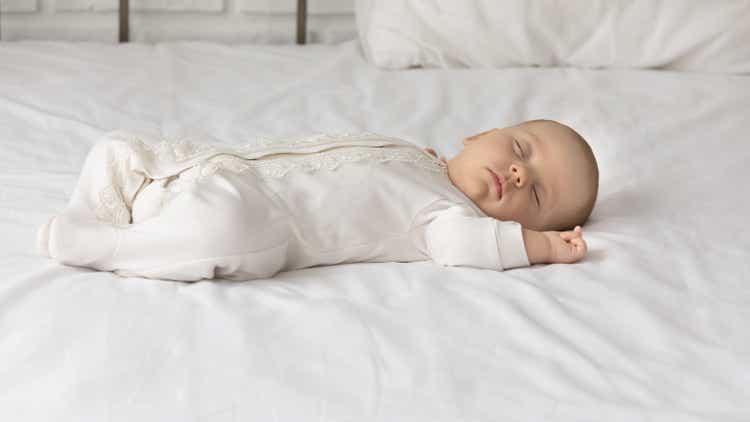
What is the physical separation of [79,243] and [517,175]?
487 millimetres

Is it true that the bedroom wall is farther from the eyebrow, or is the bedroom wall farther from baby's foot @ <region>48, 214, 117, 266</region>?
baby's foot @ <region>48, 214, 117, 266</region>

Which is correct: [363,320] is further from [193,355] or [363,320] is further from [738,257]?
[738,257]

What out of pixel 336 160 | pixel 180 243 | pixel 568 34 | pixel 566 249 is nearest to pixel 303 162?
pixel 336 160

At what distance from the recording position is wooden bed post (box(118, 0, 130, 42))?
218cm

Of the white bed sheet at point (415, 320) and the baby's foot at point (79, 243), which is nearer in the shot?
the white bed sheet at point (415, 320)

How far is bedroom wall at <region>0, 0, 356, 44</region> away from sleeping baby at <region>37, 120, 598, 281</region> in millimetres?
1011

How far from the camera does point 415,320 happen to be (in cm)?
100

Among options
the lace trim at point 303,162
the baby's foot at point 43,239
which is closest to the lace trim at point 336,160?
the lace trim at point 303,162

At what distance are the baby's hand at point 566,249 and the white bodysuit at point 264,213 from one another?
0.12ft

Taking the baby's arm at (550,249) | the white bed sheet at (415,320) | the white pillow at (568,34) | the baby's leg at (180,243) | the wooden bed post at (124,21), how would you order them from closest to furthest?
1. the white bed sheet at (415,320)
2. the baby's leg at (180,243)
3. the baby's arm at (550,249)
4. the white pillow at (568,34)
5. the wooden bed post at (124,21)

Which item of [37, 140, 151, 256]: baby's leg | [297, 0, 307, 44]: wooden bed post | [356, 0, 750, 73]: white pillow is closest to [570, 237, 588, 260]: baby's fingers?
[37, 140, 151, 256]: baby's leg

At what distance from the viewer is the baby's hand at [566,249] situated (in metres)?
1.18

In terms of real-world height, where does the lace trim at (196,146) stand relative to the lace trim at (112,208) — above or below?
above

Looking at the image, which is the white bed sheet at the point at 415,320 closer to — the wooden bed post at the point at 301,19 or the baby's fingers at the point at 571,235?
the baby's fingers at the point at 571,235
